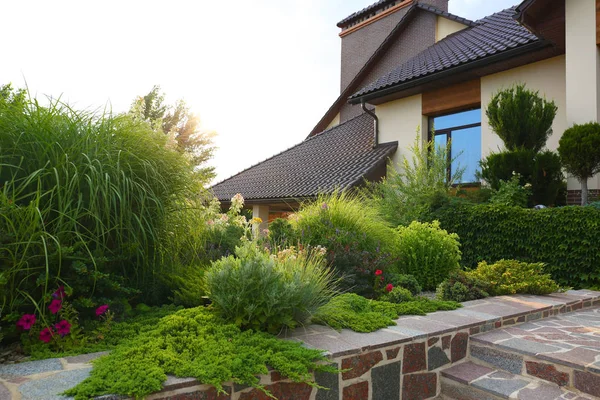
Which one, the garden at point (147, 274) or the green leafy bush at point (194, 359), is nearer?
the green leafy bush at point (194, 359)

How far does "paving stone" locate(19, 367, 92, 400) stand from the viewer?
5.82 ft

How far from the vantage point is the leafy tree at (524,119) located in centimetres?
694

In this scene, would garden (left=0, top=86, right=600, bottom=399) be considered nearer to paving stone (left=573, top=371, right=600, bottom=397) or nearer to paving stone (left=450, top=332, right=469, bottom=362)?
paving stone (left=450, top=332, right=469, bottom=362)

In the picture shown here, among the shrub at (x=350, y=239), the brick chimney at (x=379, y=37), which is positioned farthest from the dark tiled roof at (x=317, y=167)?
the shrub at (x=350, y=239)

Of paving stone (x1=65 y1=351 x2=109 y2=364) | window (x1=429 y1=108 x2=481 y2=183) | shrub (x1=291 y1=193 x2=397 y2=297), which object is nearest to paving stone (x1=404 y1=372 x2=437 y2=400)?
shrub (x1=291 y1=193 x2=397 y2=297)

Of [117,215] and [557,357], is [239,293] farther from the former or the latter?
[557,357]

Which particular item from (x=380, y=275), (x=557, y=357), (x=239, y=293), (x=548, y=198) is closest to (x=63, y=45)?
(x=239, y=293)

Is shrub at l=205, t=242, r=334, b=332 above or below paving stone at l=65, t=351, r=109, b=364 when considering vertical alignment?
above

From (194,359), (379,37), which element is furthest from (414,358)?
(379,37)

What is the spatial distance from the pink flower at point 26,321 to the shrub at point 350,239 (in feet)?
8.46

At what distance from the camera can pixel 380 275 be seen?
436 centimetres

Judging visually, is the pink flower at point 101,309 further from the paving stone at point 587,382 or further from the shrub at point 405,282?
the paving stone at point 587,382

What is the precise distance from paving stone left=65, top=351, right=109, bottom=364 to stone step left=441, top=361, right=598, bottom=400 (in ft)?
7.65

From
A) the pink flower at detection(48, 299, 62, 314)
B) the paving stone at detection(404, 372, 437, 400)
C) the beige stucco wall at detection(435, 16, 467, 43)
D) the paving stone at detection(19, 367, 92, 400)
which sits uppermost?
the beige stucco wall at detection(435, 16, 467, 43)
